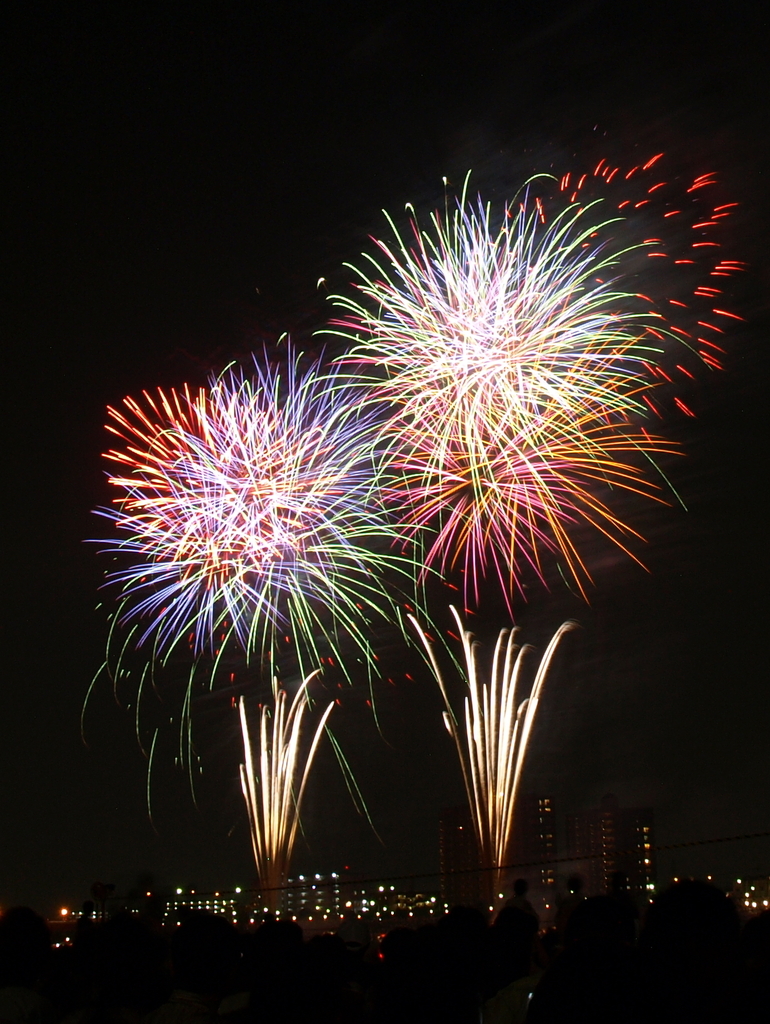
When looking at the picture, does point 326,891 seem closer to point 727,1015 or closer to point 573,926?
point 573,926

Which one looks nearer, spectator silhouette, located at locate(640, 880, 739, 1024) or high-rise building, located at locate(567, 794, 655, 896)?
spectator silhouette, located at locate(640, 880, 739, 1024)

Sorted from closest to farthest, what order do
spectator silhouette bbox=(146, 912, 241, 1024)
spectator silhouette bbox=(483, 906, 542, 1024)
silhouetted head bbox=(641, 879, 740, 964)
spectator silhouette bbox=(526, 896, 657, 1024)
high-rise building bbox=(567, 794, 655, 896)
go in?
1. spectator silhouette bbox=(526, 896, 657, 1024)
2. silhouetted head bbox=(641, 879, 740, 964)
3. spectator silhouette bbox=(146, 912, 241, 1024)
4. spectator silhouette bbox=(483, 906, 542, 1024)
5. high-rise building bbox=(567, 794, 655, 896)

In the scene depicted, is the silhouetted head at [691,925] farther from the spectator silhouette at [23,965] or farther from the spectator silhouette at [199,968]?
the spectator silhouette at [23,965]

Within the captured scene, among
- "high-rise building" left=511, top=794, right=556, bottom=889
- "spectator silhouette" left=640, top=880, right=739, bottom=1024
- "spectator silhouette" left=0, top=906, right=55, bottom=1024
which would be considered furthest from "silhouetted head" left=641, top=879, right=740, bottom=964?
"high-rise building" left=511, top=794, right=556, bottom=889

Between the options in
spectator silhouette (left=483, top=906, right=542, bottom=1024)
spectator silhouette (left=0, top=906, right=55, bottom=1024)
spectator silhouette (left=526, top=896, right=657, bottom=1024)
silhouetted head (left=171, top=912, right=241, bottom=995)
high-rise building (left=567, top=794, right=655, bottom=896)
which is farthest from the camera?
high-rise building (left=567, top=794, right=655, bottom=896)

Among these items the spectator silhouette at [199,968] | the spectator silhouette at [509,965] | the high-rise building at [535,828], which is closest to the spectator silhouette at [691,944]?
the spectator silhouette at [509,965]

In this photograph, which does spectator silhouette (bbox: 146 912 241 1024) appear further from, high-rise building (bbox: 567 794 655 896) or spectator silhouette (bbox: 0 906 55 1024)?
high-rise building (bbox: 567 794 655 896)

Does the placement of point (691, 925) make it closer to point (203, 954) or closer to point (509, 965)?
point (203, 954)
